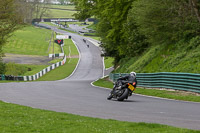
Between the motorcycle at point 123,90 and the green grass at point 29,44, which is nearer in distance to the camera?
the motorcycle at point 123,90

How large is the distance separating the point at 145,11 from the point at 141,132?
21.0 meters

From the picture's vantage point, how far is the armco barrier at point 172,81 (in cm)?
1886

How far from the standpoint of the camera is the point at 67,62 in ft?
261

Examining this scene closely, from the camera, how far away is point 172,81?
21656 mm

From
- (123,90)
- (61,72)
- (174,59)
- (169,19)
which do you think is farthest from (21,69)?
(123,90)

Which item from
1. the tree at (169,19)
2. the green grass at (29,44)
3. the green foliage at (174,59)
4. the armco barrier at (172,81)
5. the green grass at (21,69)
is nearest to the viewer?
the armco barrier at (172,81)

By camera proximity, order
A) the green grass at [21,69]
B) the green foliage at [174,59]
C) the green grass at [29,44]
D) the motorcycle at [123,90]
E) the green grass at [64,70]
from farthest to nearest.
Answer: the green grass at [29,44] < the green grass at [21,69] < the green grass at [64,70] < the green foliage at [174,59] < the motorcycle at [123,90]

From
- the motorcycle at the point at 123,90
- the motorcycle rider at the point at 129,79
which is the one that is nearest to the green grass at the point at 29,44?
the motorcycle at the point at 123,90

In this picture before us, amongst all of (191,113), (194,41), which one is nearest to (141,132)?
(191,113)

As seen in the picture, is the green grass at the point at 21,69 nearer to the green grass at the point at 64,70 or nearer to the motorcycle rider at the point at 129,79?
the green grass at the point at 64,70

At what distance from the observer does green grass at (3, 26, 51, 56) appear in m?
93.8

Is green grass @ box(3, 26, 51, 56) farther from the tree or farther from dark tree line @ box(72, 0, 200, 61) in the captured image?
the tree

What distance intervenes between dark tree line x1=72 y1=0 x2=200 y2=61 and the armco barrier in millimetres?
3938

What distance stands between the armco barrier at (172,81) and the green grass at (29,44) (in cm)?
6684
